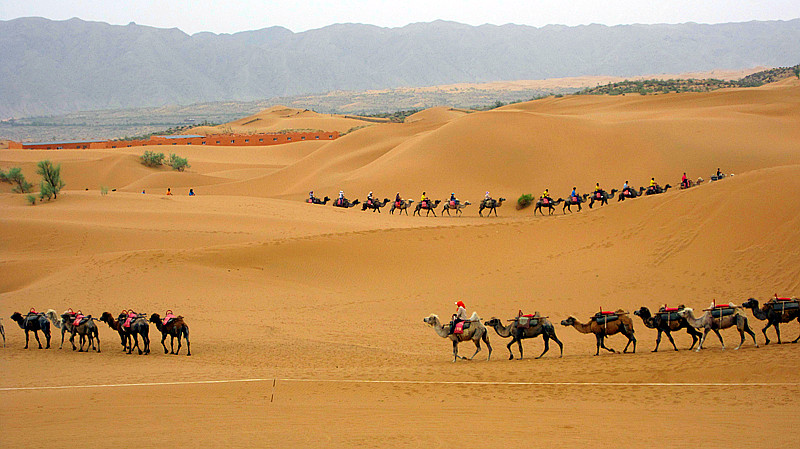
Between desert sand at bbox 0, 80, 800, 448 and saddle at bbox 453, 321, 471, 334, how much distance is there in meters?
0.73

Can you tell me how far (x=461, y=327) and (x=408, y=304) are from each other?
5.17 m

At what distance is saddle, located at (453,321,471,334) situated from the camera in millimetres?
13422

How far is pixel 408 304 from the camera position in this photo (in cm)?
1850

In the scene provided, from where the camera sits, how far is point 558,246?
74.4 feet

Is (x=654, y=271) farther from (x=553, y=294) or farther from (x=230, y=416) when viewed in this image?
(x=230, y=416)

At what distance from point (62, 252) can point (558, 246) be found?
17025 millimetres

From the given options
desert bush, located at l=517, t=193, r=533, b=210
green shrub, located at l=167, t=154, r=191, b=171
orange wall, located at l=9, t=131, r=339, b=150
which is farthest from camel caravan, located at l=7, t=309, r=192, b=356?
orange wall, located at l=9, t=131, r=339, b=150

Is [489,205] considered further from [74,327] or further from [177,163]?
[177,163]

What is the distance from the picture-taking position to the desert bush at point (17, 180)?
44375 millimetres

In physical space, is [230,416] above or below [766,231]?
below

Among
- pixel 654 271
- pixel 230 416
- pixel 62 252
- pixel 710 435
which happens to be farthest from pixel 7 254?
pixel 710 435

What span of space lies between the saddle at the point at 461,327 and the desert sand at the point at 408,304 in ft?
2.40

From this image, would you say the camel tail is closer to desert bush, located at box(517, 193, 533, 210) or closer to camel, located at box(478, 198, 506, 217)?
camel, located at box(478, 198, 506, 217)

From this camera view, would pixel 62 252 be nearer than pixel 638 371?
No
